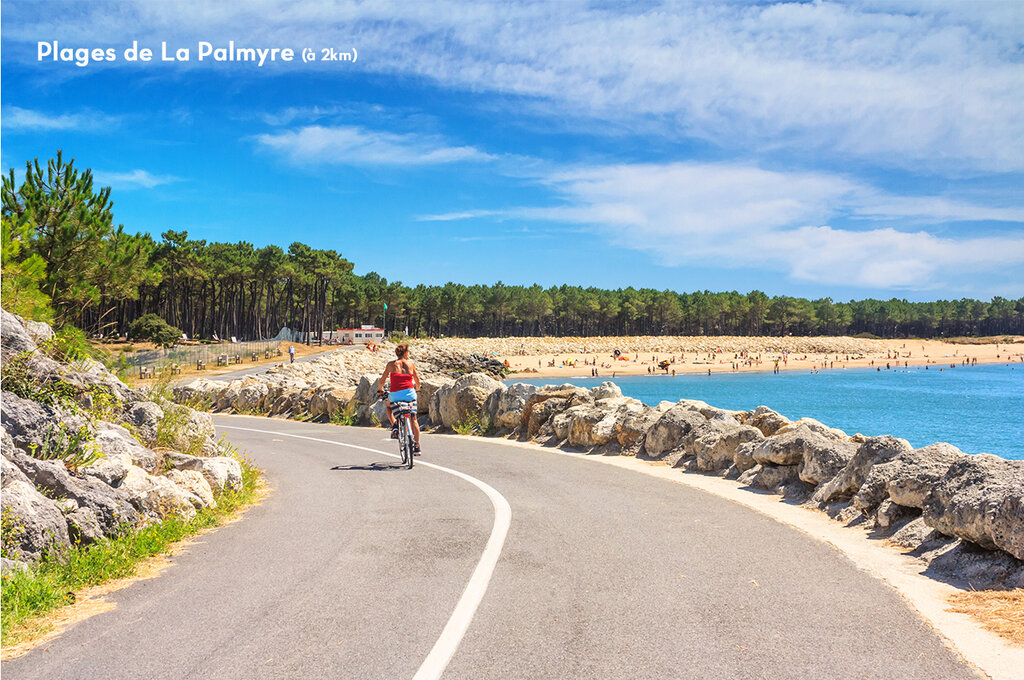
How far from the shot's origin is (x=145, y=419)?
1101 cm

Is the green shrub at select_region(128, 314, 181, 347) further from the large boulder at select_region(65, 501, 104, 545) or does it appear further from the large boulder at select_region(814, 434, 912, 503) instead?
the large boulder at select_region(814, 434, 912, 503)

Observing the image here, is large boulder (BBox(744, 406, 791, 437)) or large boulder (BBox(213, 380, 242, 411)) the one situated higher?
large boulder (BBox(744, 406, 791, 437))

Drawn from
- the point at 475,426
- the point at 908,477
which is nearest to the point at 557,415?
the point at 475,426

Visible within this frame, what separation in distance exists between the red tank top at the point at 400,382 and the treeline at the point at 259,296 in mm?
4989

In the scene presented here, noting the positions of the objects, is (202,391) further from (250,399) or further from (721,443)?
(721,443)

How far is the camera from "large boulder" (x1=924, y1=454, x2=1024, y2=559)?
20.0 ft

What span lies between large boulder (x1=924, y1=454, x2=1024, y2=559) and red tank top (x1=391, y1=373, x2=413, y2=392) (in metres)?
8.57

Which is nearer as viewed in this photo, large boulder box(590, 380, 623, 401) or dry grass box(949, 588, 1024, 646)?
dry grass box(949, 588, 1024, 646)

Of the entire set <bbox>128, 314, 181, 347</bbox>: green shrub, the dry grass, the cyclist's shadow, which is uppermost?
<bbox>128, 314, 181, 347</bbox>: green shrub

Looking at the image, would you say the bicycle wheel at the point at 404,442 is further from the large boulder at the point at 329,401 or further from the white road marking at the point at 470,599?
the large boulder at the point at 329,401

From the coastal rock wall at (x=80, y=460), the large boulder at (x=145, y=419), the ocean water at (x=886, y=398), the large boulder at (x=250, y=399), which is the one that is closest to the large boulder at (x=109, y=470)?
the coastal rock wall at (x=80, y=460)

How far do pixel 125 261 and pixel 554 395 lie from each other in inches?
881

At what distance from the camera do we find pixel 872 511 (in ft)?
29.1

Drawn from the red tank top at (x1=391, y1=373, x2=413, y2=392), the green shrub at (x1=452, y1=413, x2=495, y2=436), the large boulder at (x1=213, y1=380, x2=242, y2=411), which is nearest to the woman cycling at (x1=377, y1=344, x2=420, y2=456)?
the red tank top at (x1=391, y1=373, x2=413, y2=392)
